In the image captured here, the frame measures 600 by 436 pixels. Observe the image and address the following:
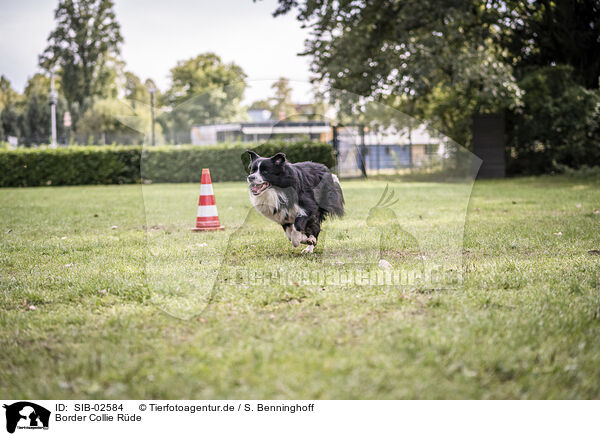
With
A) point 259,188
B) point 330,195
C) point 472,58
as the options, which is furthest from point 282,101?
point 472,58

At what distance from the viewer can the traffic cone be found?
5.21 m

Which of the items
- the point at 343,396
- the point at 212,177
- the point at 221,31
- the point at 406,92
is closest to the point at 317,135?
the point at 212,177

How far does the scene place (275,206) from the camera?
4.50 m

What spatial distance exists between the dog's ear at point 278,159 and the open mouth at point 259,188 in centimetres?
20

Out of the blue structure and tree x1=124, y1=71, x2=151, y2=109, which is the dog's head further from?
tree x1=124, y1=71, x2=151, y2=109

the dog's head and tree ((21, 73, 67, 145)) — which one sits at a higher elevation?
tree ((21, 73, 67, 145))

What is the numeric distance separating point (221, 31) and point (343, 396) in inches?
406

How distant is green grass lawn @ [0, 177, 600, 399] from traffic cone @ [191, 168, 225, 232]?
0.12 metres

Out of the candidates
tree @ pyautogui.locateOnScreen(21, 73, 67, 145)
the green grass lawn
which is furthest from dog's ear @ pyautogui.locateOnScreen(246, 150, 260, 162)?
tree @ pyautogui.locateOnScreen(21, 73, 67, 145)

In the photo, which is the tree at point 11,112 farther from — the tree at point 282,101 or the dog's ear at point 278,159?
the dog's ear at point 278,159

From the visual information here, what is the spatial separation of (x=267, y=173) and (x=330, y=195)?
771 mm
